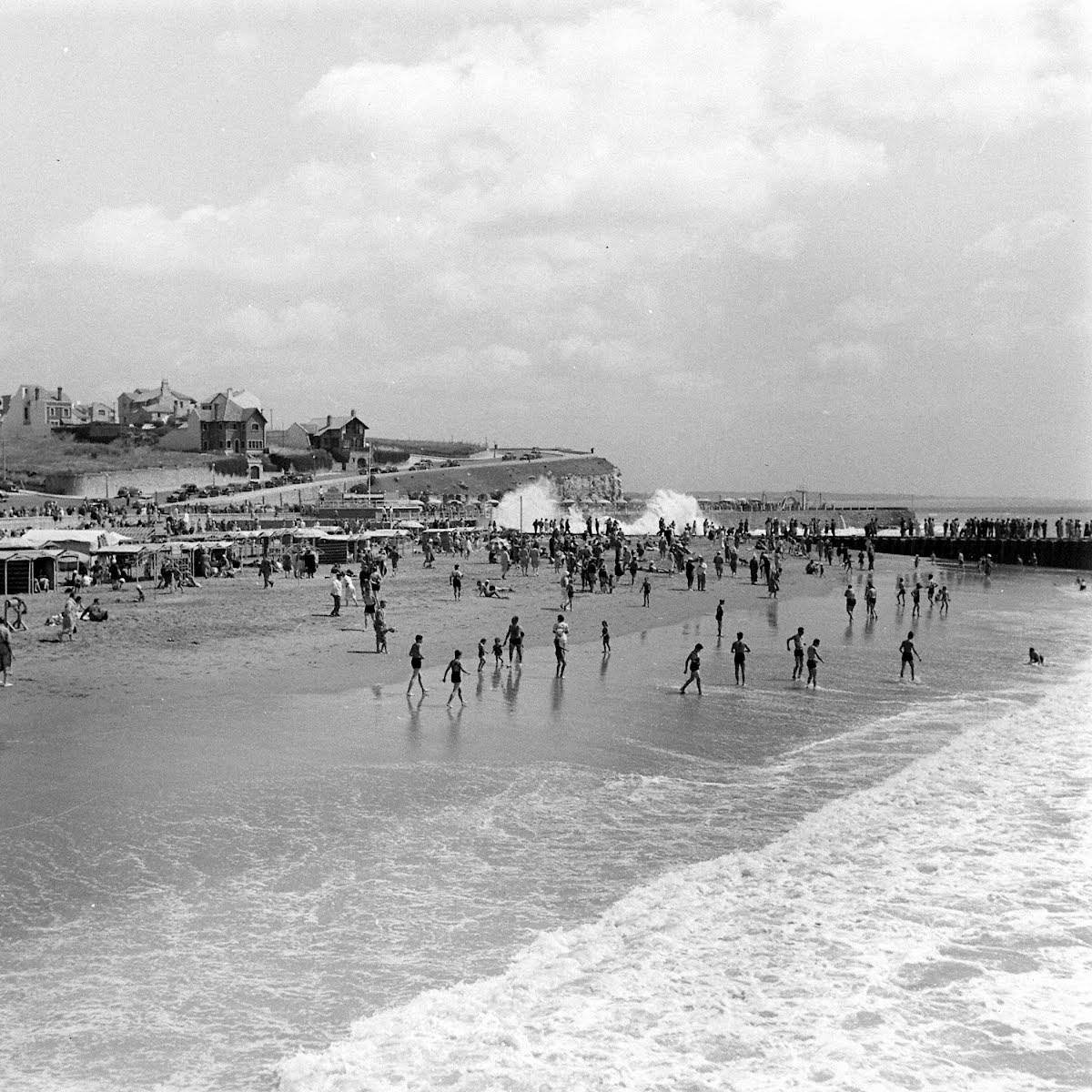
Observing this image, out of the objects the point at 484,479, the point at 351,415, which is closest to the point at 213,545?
the point at 484,479

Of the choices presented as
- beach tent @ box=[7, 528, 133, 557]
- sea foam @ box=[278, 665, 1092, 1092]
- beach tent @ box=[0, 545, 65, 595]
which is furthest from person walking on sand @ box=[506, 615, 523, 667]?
beach tent @ box=[7, 528, 133, 557]

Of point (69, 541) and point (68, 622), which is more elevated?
point (69, 541)

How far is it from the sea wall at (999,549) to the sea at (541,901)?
43.4m

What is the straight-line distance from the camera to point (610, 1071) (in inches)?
286

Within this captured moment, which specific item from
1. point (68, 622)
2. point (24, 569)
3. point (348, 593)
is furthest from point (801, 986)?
point (24, 569)

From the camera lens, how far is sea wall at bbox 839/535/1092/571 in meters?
59.2

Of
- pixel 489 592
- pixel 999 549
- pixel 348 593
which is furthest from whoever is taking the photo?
pixel 999 549

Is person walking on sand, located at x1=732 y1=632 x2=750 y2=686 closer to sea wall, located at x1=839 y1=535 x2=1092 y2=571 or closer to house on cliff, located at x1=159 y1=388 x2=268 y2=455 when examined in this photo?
sea wall, located at x1=839 y1=535 x2=1092 y2=571

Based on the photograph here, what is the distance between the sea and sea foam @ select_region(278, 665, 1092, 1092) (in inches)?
1.1

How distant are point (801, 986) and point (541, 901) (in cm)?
241

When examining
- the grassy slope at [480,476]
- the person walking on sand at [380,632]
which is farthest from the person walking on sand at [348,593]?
the grassy slope at [480,476]

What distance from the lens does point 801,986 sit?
841cm

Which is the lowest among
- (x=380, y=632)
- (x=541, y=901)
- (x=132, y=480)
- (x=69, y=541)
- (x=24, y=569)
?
(x=541, y=901)

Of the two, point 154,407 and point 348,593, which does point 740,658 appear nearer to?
point 348,593
